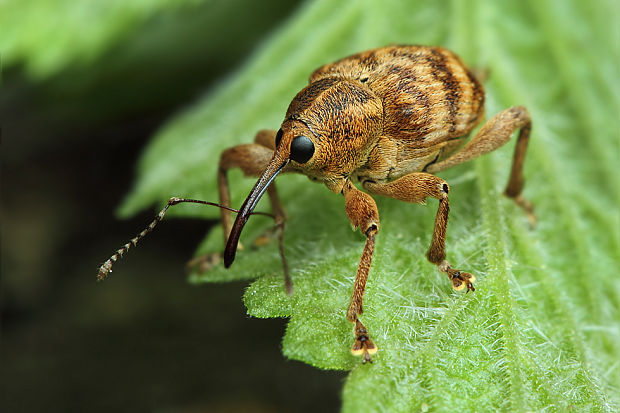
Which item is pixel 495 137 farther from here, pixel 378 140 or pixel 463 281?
pixel 463 281

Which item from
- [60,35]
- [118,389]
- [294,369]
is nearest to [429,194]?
[294,369]

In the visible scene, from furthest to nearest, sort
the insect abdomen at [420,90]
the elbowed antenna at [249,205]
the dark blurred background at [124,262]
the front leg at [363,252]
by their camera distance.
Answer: the dark blurred background at [124,262]
the insect abdomen at [420,90]
the elbowed antenna at [249,205]
the front leg at [363,252]

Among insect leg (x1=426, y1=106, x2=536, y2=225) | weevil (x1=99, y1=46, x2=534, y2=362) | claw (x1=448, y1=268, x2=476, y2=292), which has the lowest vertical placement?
claw (x1=448, y1=268, x2=476, y2=292)

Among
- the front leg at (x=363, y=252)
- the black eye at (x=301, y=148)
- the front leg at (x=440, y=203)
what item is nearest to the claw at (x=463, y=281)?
the front leg at (x=440, y=203)

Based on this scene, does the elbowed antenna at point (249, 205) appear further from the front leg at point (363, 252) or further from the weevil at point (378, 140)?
the front leg at point (363, 252)

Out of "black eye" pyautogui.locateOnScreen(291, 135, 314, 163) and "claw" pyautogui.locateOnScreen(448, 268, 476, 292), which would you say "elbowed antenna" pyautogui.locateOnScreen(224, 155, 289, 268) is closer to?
"black eye" pyautogui.locateOnScreen(291, 135, 314, 163)

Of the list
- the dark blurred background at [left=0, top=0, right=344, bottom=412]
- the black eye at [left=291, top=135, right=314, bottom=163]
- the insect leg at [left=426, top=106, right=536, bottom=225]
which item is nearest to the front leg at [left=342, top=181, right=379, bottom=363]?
the black eye at [left=291, top=135, right=314, bottom=163]

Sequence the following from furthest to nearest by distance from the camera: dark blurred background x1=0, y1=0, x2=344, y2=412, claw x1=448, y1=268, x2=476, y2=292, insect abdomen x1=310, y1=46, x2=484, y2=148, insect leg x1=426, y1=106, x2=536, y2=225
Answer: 1. dark blurred background x1=0, y1=0, x2=344, y2=412
2. insect leg x1=426, y1=106, x2=536, y2=225
3. insect abdomen x1=310, y1=46, x2=484, y2=148
4. claw x1=448, y1=268, x2=476, y2=292
